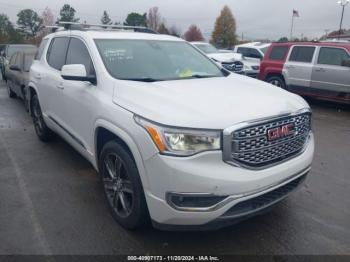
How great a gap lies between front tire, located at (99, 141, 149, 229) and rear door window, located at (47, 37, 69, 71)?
82.6 inches

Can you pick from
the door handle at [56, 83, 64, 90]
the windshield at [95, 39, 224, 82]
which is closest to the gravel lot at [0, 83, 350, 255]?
the door handle at [56, 83, 64, 90]

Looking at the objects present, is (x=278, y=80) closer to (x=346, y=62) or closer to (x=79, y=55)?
(x=346, y=62)

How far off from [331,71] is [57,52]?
7.15 m

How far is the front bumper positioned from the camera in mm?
2568

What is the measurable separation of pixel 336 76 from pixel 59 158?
24.1 feet


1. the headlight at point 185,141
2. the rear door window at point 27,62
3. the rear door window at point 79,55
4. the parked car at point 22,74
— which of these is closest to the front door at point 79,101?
the rear door window at point 79,55

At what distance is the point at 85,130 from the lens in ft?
12.6

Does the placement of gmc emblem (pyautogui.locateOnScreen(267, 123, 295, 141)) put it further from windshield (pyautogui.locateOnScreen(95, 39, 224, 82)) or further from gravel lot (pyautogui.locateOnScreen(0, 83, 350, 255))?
windshield (pyautogui.locateOnScreen(95, 39, 224, 82))

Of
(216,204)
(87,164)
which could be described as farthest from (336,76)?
(216,204)

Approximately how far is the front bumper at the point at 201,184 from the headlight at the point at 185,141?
0.05m

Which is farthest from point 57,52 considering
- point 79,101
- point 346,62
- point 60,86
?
point 346,62

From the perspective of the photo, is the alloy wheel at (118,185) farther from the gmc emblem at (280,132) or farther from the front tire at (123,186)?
the gmc emblem at (280,132)

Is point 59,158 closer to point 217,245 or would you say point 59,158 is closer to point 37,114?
point 37,114

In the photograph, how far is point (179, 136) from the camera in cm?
262
